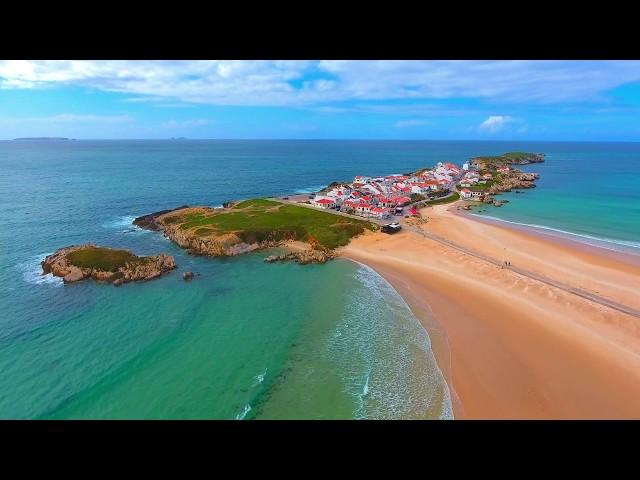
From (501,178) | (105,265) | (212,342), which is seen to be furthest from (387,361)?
(501,178)

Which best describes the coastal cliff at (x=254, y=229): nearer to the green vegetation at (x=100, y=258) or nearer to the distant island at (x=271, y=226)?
the distant island at (x=271, y=226)

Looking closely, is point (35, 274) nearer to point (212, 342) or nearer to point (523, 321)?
point (212, 342)

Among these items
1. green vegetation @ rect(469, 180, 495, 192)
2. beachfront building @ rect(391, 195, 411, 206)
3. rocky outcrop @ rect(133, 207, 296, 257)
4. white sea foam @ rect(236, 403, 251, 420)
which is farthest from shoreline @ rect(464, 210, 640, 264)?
white sea foam @ rect(236, 403, 251, 420)

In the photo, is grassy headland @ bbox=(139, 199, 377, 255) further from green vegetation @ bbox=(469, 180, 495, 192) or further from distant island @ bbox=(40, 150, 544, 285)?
green vegetation @ bbox=(469, 180, 495, 192)
